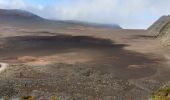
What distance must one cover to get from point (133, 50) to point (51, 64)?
22.1m

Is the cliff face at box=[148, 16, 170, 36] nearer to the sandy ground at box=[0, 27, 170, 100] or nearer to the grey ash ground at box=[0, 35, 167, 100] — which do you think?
the sandy ground at box=[0, 27, 170, 100]

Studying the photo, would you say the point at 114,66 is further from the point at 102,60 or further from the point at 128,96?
the point at 128,96

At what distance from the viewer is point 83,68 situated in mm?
57656

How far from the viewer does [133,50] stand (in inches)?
3044

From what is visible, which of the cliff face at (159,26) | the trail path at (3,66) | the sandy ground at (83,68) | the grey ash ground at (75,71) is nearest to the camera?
the grey ash ground at (75,71)

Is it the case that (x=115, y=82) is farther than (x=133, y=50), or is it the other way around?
(x=133, y=50)

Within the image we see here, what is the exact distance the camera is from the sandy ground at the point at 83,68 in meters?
45.9

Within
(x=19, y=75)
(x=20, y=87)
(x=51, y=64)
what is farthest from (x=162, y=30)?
(x=20, y=87)

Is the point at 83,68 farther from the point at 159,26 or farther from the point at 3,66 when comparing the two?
the point at 159,26

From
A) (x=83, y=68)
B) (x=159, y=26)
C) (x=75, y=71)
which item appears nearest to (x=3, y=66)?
(x=75, y=71)

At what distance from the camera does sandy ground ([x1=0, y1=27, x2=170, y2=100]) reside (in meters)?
45.9

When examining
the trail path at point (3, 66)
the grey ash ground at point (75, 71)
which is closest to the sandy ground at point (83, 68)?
the grey ash ground at point (75, 71)

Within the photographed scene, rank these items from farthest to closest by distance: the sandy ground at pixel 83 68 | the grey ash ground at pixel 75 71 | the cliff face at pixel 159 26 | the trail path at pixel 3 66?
the cliff face at pixel 159 26 < the trail path at pixel 3 66 < the sandy ground at pixel 83 68 < the grey ash ground at pixel 75 71

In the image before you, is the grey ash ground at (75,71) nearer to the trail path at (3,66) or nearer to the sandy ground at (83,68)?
the sandy ground at (83,68)
